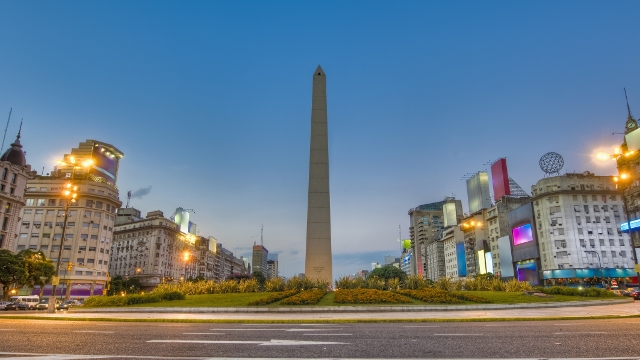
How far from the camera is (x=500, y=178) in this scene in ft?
387

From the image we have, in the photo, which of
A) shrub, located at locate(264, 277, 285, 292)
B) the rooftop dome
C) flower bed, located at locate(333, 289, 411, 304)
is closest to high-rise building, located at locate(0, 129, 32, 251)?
the rooftop dome

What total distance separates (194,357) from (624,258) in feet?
342

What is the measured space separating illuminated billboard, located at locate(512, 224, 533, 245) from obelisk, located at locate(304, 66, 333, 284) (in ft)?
251

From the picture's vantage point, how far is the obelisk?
36.8 m

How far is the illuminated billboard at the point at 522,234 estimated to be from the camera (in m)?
95.6

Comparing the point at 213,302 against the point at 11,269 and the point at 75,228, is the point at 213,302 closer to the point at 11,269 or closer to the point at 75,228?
the point at 11,269

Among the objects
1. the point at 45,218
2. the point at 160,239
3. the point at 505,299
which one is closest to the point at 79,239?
the point at 45,218

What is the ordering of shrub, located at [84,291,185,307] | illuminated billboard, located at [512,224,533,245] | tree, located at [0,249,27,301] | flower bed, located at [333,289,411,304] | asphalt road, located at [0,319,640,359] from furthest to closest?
1. illuminated billboard, located at [512,224,533,245]
2. tree, located at [0,249,27,301]
3. shrub, located at [84,291,185,307]
4. flower bed, located at [333,289,411,304]
5. asphalt road, located at [0,319,640,359]

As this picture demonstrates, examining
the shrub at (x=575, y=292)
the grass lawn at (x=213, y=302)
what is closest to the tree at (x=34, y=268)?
the grass lawn at (x=213, y=302)

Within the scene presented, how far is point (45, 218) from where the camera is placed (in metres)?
84.6

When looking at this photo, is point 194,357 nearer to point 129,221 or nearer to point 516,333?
point 516,333

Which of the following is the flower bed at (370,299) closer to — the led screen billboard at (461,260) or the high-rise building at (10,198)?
the high-rise building at (10,198)

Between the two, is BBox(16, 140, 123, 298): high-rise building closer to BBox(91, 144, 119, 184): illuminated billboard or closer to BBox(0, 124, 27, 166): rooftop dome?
BBox(0, 124, 27, 166): rooftop dome

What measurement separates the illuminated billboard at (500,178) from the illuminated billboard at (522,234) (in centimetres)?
1886
